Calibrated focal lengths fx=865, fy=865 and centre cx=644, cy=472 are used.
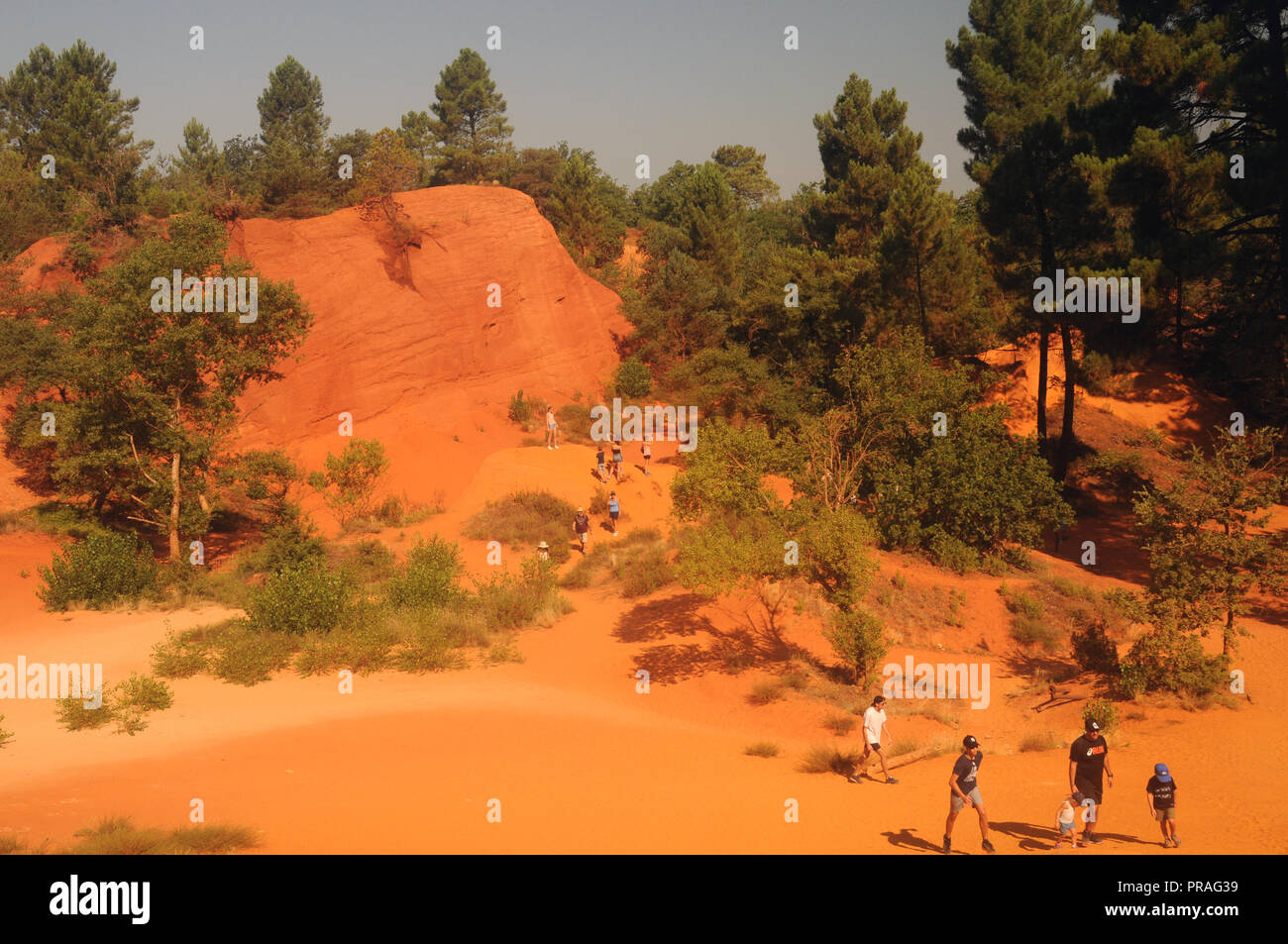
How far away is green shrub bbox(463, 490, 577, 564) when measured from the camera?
2434 centimetres

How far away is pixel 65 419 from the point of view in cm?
2316

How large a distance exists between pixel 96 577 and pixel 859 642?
17.5 metres

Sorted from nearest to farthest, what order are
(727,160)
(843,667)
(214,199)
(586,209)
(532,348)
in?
(843,667) → (214,199) → (532,348) → (586,209) → (727,160)

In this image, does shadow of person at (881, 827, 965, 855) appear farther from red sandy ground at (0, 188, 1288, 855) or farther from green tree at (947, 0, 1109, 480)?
green tree at (947, 0, 1109, 480)

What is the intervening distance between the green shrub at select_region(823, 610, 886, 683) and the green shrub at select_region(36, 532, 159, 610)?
16.3 m

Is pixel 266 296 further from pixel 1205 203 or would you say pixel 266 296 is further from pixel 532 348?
pixel 1205 203

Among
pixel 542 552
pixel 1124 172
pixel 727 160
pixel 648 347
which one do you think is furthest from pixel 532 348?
pixel 727 160

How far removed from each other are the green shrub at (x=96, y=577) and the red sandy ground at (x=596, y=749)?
58 centimetres

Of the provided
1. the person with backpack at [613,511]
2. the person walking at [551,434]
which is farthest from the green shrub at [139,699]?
the person walking at [551,434]

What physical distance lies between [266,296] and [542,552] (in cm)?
1062

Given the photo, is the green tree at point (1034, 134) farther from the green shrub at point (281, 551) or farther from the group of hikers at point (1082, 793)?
the green shrub at point (281, 551)
